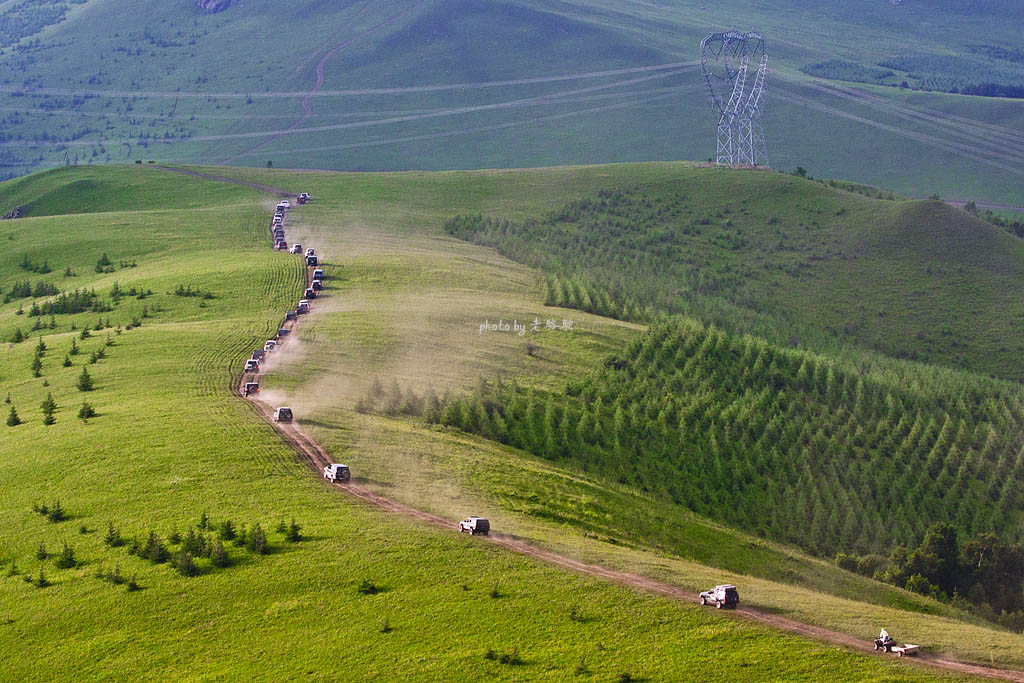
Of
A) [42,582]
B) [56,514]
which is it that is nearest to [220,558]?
[42,582]

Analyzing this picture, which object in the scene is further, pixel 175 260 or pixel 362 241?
pixel 362 241

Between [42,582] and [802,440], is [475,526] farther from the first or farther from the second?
[802,440]

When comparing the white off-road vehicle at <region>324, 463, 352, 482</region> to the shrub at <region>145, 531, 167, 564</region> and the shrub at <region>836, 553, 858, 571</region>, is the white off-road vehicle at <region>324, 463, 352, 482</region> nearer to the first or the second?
the shrub at <region>145, 531, 167, 564</region>

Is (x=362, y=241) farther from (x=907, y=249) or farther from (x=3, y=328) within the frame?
(x=907, y=249)

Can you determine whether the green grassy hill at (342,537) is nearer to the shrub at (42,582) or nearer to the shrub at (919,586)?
the shrub at (42,582)

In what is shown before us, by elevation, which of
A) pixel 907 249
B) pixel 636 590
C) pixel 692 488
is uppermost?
pixel 907 249

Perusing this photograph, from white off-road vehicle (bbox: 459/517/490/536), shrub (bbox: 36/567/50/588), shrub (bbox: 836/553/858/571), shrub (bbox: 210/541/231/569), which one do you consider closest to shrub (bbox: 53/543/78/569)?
shrub (bbox: 36/567/50/588)

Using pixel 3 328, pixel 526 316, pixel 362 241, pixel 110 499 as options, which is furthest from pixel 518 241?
pixel 110 499
